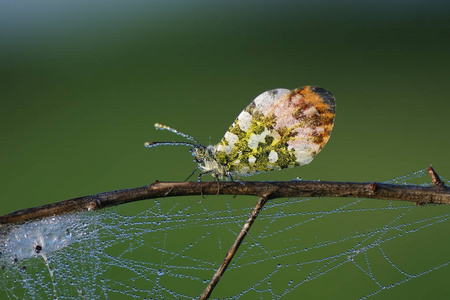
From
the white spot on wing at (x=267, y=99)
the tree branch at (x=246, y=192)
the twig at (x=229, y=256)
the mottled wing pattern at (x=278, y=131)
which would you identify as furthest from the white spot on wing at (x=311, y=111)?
the twig at (x=229, y=256)

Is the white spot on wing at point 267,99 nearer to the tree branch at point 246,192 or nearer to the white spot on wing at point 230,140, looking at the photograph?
the white spot on wing at point 230,140

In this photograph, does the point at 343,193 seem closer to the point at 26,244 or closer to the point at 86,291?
the point at 26,244

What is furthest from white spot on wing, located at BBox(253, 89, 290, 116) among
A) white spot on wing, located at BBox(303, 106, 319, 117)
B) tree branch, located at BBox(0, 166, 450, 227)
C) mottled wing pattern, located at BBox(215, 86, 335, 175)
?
tree branch, located at BBox(0, 166, 450, 227)

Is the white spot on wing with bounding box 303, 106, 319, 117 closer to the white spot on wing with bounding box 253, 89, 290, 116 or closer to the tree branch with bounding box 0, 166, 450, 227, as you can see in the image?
the white spot on wing with bounding box 253, 89, 290, 116

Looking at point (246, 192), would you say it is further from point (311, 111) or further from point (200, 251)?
point (200, 251)

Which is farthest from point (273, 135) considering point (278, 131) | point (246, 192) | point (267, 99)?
point (246, 192)
